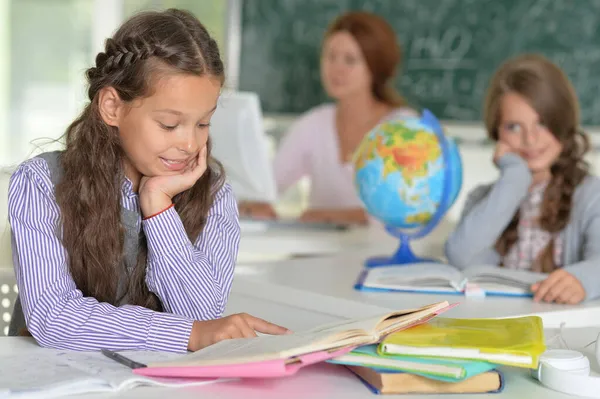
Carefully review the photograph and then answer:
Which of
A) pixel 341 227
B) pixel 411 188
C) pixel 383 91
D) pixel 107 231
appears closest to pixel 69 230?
pixel 107 231

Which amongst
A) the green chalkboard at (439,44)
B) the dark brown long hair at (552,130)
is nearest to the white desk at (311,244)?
the dark brown long hair at (552,130)

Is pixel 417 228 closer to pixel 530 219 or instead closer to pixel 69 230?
pixel 530 219

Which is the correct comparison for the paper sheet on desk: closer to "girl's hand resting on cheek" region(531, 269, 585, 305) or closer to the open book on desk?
the open book on desk

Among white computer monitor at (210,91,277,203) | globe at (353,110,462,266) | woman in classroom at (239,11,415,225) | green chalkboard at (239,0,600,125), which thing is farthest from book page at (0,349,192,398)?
green chalkboard at (239,0,600,125)

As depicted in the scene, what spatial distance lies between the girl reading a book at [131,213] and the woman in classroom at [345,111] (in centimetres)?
222

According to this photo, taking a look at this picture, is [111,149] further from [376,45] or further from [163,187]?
[376,45]

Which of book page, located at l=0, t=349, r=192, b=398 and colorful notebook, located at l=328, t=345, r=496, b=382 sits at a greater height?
colorful notebook, located at l=328, t=345, r=496, b=382

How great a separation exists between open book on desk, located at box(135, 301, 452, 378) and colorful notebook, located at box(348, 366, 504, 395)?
0.18 ft

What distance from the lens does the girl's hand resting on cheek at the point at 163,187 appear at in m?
1.56

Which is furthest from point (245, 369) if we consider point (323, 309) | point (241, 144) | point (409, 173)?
point (241, 144)

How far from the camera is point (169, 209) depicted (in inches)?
61.1

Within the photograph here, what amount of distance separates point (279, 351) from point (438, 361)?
Result: 0.73 feet

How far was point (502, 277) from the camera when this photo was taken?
2.06m

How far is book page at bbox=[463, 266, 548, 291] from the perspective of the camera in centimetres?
202
